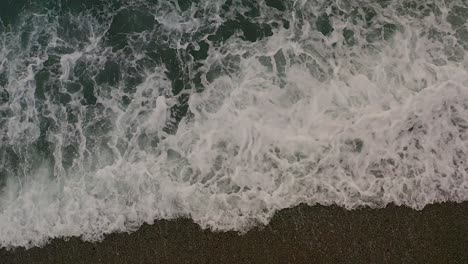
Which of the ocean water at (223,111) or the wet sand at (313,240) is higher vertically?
the ocean water at (223,111)

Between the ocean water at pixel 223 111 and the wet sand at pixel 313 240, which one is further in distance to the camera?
the ocean water at pixel 223 111

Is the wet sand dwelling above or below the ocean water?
below

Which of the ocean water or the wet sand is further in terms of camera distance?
the ocean water

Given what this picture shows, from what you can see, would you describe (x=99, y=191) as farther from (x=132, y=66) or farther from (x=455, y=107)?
(x=455, y=107)

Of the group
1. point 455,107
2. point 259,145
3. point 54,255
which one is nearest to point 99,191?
point 54,255

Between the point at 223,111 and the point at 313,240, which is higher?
the point at 223,111
